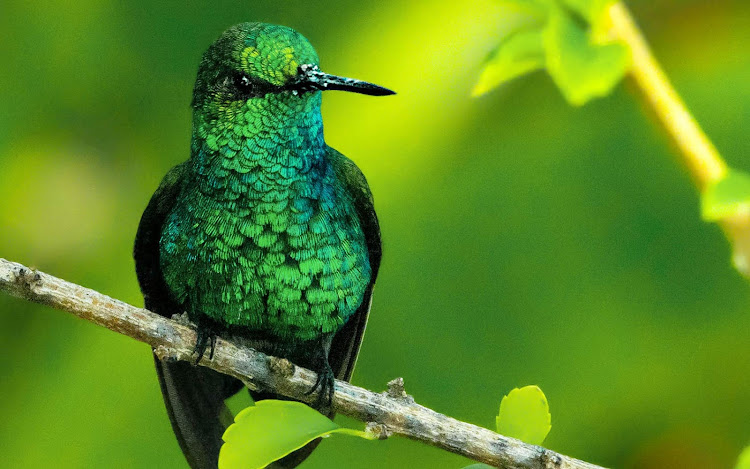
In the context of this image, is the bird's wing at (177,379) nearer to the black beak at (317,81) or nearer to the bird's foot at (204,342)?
the bird's foot at (204,342)

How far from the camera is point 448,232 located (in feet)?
11.7

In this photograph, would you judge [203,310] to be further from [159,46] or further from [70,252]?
[159,46]

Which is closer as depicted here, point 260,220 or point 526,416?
point 526,416

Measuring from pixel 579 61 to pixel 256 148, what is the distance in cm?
131

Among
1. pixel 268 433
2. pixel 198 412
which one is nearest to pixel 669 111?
pixel 268 433

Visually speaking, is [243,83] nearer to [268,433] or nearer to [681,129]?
[268,433]

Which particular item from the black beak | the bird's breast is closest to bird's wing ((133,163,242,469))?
the bird's breast

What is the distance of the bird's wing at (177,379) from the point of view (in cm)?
267

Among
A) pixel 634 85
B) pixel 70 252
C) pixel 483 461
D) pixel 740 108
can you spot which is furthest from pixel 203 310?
pixel 740 108

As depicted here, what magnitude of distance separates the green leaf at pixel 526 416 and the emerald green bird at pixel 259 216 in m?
0.80

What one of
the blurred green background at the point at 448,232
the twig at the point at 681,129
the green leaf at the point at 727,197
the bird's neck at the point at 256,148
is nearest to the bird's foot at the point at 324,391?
the bird's neck at the point at 256,148

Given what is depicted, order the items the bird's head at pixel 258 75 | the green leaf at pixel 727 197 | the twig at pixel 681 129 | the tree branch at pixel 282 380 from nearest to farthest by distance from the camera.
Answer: the green leaf at pixel 727 197
the twig at pixel 681 129
the tree branch at pixel 282 380
the bird's head at pixel 258 75

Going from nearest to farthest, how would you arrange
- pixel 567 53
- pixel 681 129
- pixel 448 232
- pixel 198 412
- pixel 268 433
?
pixel 567 53, pixel 681 129, pixel 268 433, pixel 198 412, pixel 448 232

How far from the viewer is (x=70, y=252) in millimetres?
3539
